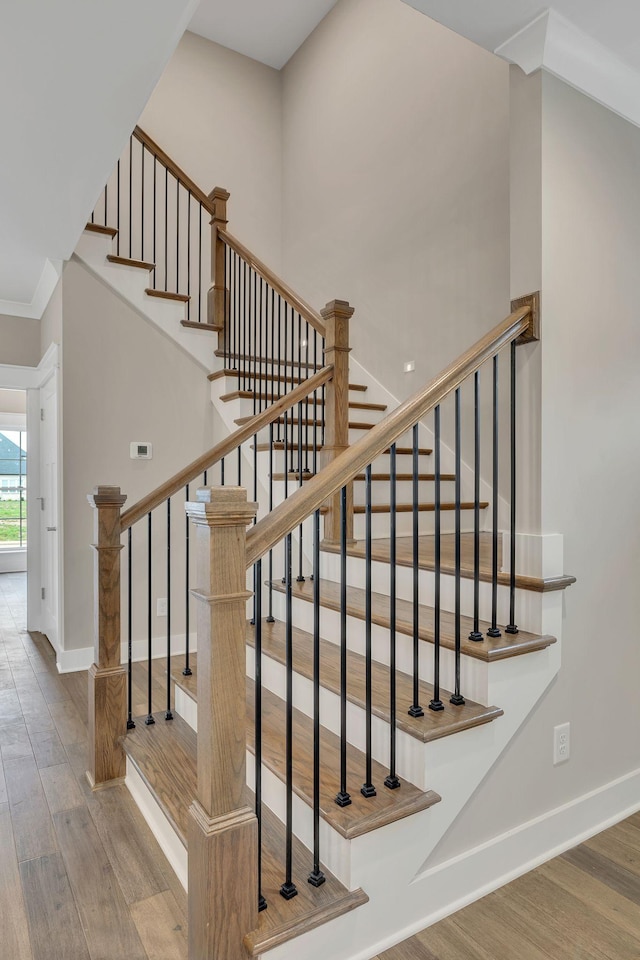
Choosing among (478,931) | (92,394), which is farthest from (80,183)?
(478,931)

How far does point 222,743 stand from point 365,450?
766 mm

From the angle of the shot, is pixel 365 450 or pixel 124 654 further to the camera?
pixel 124 654

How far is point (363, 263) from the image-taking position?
4344mm

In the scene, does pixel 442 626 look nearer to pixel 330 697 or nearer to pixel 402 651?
pixel 402 651

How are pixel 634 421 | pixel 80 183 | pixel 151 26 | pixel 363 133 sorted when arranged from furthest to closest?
pixel 363 133, pixel 80 183, pixel 634 421, pixel 151 26

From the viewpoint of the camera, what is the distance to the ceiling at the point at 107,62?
5.59 ft

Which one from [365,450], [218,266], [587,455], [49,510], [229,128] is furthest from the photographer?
[229,128]

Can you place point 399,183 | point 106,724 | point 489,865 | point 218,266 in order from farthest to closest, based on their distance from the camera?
point 218,266, point 399,183, point 106,724, point 489,865

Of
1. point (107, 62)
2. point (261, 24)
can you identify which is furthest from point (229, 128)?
point (107, 62)

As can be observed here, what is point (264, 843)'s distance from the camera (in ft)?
5.26

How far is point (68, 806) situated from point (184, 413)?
242 cm

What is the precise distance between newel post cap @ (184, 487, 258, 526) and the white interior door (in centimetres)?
275

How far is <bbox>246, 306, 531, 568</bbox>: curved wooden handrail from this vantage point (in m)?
1.34

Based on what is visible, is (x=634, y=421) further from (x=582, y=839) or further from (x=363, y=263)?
(x=363, y=263)
